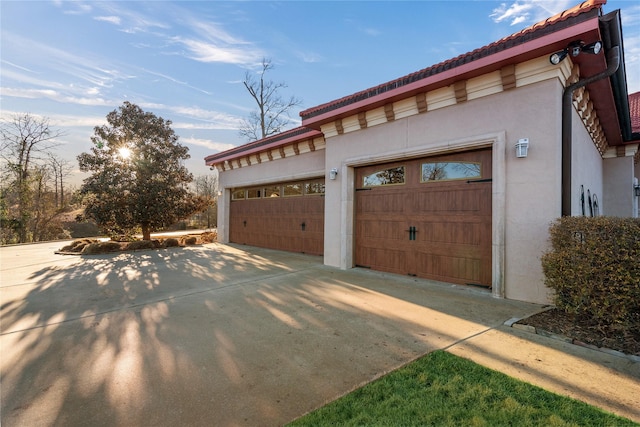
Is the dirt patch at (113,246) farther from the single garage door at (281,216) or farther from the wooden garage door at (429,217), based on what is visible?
the wooden garage door at (429,217)

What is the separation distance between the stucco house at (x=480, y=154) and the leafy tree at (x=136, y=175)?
6594mm

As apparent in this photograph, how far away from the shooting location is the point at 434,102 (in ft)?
17.6

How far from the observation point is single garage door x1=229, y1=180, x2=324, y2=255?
881 cm

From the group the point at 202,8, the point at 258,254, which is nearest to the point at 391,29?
the point at 202,8

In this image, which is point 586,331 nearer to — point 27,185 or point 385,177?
point 385,177

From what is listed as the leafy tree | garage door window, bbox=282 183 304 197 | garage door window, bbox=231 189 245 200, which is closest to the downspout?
garage door window, bbox=282 183 304 197

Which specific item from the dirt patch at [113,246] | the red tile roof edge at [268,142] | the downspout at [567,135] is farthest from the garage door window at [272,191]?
the downspout at [567,135]

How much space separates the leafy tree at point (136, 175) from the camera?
10.8m

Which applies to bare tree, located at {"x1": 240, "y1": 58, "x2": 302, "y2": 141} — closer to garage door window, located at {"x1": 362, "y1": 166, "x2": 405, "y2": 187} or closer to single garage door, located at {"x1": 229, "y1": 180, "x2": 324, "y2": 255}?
single garage door, located at {"x1": 229, "y1": 180, "x2": 324, "y2": 255}

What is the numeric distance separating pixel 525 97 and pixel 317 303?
15.4 ft

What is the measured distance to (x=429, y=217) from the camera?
5598 millimetres

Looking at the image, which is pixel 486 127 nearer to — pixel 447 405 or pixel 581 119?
pixel 581 119

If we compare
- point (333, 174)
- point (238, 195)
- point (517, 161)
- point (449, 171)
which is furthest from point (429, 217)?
point (238, 195)

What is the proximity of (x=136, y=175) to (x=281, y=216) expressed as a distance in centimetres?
667
